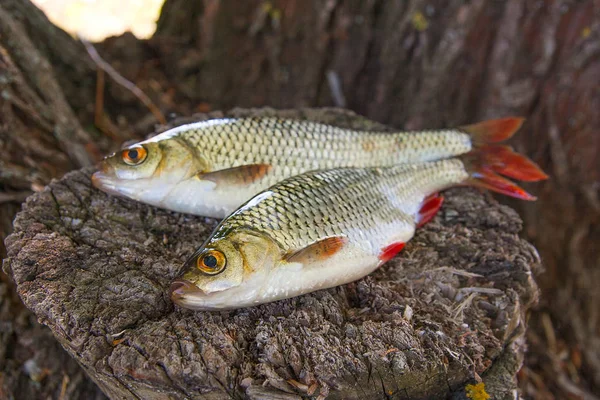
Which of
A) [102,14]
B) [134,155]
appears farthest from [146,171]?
[102,14]

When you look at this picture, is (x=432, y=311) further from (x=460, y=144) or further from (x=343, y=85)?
(x=343, y=85)

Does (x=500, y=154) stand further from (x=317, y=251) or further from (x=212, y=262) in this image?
(x=212, y=262)

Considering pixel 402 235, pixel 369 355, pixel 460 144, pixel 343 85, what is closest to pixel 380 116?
pixel 343 85

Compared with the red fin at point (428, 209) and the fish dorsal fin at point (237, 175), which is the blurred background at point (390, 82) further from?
the red fin at point (428, 209)

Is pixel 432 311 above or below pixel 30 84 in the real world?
below

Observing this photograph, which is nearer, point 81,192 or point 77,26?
point 81,192

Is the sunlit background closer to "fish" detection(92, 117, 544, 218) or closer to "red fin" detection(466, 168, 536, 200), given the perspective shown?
"fish" detection(92, 117, 544, 218)
